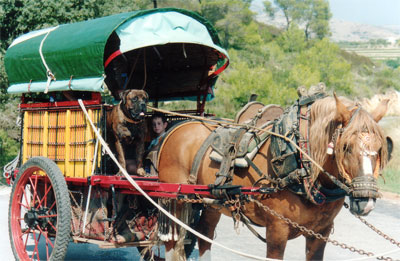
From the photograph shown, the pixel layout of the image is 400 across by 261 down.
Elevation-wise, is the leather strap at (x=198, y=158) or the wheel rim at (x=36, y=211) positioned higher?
the leather strap at (x=198, y=158)

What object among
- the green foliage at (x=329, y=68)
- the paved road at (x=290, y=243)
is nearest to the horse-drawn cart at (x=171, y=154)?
the paved road at (x=290, y=243)

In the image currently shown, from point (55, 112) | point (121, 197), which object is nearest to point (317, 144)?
point (121, 197)

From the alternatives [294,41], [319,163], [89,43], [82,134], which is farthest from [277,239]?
[294,41]

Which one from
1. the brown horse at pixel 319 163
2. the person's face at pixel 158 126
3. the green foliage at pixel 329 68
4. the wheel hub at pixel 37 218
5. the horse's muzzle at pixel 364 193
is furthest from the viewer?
the green foliage at pixel 329 68

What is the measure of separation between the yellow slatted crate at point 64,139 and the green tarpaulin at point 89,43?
356 mm

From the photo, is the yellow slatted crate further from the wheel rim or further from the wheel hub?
the wheel hub

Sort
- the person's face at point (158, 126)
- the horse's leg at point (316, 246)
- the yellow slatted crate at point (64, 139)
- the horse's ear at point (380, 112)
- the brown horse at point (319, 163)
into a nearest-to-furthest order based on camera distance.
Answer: the brown horse at point (319, 163), the horse's ear at point (380, 112), the horse's leg at point (316, 246), the yellow slatted crate at point (64, 139), the person's face at point (158, 126)

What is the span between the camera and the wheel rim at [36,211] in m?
6.20

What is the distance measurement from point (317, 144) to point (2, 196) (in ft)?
36.3

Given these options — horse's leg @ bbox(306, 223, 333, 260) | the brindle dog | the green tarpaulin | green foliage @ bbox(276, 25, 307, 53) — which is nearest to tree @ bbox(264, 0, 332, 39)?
green foliage @ bbox(276, 25, 307, 53)

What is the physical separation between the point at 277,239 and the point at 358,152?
1230 millimetres

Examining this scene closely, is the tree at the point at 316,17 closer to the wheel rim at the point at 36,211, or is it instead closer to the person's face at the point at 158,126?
Result: the person's face at the point at 158,126

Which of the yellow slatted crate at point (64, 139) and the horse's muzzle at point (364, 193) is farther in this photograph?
the yellow slatted crate at point (64, 139)

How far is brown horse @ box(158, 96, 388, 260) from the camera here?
400cm
